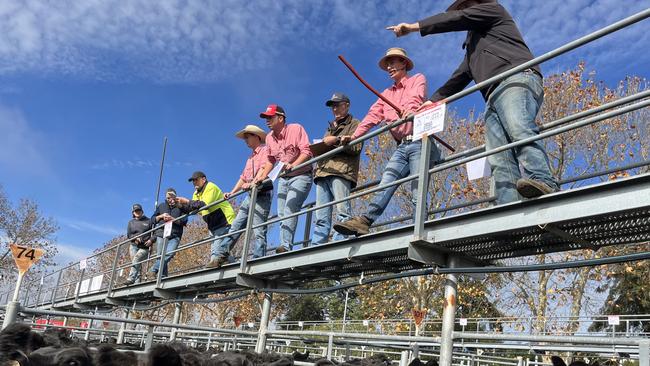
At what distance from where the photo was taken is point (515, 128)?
421cm

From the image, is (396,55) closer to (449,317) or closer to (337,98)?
(337,98)

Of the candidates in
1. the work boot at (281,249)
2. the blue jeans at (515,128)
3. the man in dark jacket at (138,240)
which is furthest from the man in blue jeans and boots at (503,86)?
the man in dark jacket at (138,240)

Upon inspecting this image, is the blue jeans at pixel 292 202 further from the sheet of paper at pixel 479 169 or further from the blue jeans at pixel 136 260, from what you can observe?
the blue jeans at pixel 136 260

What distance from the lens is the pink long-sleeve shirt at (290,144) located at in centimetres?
747

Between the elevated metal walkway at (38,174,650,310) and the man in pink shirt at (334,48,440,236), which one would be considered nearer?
the elevated metal walkway at (38,174,650,310)

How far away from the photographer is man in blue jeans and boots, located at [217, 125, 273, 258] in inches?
296

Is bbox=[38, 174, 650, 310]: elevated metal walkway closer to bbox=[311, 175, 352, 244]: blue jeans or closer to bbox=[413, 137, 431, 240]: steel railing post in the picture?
bbox=[413, 137, 431, 240]: steel railing post

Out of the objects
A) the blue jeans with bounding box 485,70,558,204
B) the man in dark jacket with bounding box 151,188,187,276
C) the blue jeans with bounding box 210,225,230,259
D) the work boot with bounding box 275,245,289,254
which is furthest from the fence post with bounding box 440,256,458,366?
the man in dark jacket with bounding box 151,188,187,276

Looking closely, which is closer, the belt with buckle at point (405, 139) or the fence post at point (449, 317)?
the fence post at point (449, 317)

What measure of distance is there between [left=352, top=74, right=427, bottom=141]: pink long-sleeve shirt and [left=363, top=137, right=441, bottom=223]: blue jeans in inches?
19.6

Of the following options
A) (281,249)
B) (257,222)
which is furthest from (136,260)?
(281,249)

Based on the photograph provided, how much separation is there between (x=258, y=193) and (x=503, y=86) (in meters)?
4.21

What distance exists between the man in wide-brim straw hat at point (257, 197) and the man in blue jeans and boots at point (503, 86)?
3.41 meters

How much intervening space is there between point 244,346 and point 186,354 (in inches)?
214
